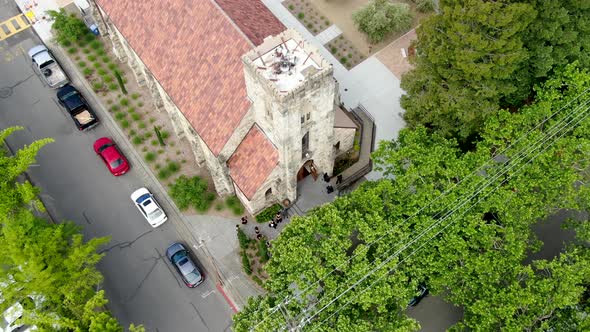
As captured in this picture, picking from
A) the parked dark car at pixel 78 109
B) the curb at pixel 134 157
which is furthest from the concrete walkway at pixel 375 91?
the parked dark car at pixel 78 109

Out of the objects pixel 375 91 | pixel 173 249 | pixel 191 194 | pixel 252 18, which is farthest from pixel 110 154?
pixel 375 91

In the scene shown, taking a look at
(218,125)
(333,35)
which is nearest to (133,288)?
(218,125)

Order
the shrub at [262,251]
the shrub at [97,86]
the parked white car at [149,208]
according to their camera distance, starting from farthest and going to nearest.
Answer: the shrub at [97,86]
the parked white car at [149,208]
the shrub at [262,251]

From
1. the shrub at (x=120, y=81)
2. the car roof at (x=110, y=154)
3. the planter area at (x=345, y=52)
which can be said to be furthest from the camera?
the planter area at (x=345, y=52)

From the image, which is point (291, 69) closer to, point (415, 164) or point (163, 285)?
point (415, 164)

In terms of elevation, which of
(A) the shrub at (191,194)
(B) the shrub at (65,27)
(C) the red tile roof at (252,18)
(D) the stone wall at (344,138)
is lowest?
(D) the stone wall at (344,138)

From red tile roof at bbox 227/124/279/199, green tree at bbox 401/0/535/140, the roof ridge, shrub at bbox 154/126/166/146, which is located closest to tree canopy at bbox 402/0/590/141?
green tree at bbox 401/0/535/140

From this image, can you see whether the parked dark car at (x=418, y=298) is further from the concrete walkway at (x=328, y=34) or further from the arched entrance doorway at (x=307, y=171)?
the concrete walkway at (x=328, y=34)
